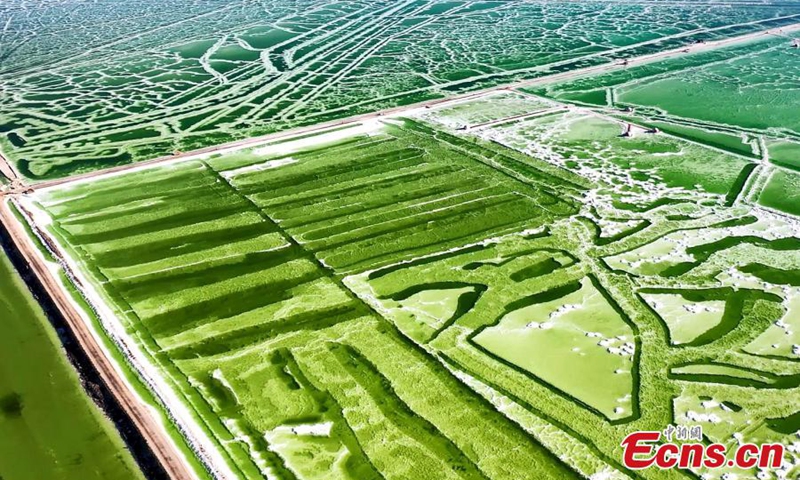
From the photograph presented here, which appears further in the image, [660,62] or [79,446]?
[660,62]

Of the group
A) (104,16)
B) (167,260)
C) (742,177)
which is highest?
(104,16)

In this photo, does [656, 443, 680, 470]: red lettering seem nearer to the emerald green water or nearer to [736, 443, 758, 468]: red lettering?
[736, 443, 758, 468]: red lettering

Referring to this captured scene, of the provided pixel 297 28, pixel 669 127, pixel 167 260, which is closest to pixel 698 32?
pixel 669 127

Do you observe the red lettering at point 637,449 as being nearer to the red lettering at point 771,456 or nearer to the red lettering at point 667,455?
the red lettering at point 667,455

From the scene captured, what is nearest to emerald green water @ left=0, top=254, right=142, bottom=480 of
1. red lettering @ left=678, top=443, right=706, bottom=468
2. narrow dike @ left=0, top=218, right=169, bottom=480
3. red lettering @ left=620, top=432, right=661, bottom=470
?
narrow dike @ left=0, top=218, right=169, bottom=480

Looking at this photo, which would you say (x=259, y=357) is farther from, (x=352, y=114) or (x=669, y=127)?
(x=669, y=127)

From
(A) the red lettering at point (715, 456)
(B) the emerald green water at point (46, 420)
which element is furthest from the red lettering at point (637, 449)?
(B) the emerald green water at point (46, 420)
